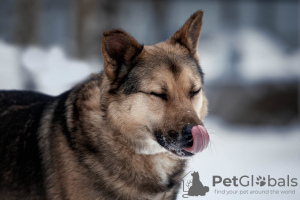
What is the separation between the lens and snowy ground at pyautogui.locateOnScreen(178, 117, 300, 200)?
4.75 meters

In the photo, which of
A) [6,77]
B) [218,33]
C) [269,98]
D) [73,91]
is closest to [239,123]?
[269,98]

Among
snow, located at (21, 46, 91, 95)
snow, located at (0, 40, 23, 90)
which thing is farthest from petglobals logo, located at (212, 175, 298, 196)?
snow, located at (0, 40, 23, 90)

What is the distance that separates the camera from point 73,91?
11.6 ft

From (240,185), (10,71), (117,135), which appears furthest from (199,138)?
(10,71)

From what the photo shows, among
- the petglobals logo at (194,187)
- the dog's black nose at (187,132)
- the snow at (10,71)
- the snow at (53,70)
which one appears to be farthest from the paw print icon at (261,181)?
the snow at (10,71)

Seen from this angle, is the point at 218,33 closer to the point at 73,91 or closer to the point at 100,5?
the point at 100,5

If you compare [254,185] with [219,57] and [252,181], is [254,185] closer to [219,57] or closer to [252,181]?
[252,181]

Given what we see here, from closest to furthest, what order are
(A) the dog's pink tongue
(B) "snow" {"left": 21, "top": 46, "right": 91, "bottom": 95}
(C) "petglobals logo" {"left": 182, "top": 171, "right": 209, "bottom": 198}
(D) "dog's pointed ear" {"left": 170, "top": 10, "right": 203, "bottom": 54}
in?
(A) the dog's pink tongue, (D) "dog's pointed ear" {"left": 170, "top": 10, "right": 203, "bottom": 54}, (C) "petglobals logo" {"left": 182, "top": 171, "right": 209, "bottom": 198}, (B) "snow" {"left": 21, "top": 46, "right": 91, "bottom": 95}

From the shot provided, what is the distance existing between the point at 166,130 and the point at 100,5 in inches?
301

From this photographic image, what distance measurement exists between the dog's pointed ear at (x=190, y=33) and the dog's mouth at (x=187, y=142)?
0.89 meters

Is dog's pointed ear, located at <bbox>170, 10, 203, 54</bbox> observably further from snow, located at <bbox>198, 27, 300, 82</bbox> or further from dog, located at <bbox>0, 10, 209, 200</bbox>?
snow, located at <bbox>198, 27, 300, 82</bbox>

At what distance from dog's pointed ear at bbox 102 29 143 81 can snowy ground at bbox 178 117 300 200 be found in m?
0.81

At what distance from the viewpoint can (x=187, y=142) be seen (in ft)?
9.82

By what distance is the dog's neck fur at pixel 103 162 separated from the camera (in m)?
3.15
